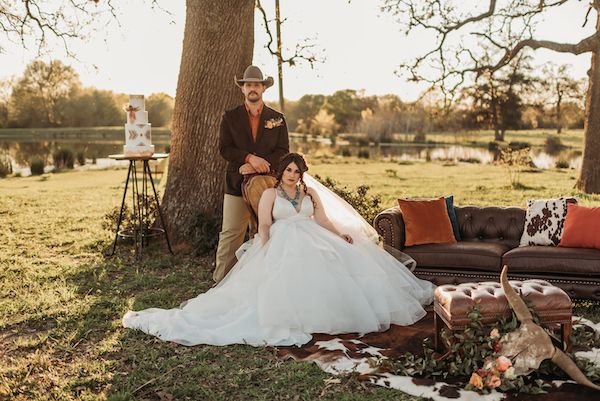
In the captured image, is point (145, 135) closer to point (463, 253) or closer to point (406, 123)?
point (463, 253)

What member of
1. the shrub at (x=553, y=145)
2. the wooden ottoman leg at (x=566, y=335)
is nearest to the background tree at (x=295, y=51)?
the wooden ottoman leg at (x=566, y=335)

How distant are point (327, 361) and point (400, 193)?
8868 mm

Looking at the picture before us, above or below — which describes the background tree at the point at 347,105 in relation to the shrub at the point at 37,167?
above

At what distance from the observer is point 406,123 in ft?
112

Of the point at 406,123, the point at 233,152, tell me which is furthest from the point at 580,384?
the point at 406,123

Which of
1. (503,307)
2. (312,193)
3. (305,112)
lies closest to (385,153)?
(312,193)

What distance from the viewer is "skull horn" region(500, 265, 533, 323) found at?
3.69 m

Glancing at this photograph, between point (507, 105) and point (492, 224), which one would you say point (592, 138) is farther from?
point (507, 105)

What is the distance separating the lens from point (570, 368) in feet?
11.7

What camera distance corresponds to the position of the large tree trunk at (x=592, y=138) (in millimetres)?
12266

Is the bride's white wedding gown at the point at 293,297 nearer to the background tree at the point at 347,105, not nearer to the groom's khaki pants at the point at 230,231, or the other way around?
the groom's khaki pants at the point at 230,231

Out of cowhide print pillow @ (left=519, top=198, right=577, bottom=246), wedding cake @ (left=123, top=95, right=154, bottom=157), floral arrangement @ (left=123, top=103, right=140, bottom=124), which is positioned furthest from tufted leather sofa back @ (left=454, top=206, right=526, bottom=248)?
floral arrangement @ (left=123, top=103, right=140, bottom=124)

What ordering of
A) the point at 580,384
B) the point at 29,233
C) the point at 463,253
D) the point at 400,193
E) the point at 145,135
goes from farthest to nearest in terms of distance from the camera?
the point at 400,193, the point at 29,233, the point at 145,135, the point at 463,253, the point at 580,384

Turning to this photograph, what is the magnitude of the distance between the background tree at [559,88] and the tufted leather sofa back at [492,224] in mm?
24332
